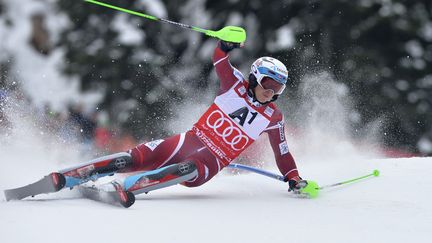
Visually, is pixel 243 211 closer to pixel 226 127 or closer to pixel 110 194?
pixel 110 194

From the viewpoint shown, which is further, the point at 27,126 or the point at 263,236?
the point at 27,126

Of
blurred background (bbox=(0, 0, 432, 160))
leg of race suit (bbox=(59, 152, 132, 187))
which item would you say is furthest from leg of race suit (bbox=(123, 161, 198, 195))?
blurred background (bbox=(0, 0, 432, 160))

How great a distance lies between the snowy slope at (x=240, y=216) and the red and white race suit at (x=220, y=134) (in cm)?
26

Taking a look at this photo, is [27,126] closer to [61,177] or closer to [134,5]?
[134,5]

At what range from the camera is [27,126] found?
8438 mm

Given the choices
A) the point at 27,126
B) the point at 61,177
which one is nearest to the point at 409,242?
the point at 61,177

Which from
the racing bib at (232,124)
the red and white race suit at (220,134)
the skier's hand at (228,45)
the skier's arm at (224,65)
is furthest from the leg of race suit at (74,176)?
the skier's hand at (228,45)

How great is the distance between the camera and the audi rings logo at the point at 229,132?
5.26 m

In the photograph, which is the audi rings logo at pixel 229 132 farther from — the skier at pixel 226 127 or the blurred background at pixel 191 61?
the blurred background at pixel 191 61

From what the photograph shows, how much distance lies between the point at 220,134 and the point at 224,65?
19.3 inches

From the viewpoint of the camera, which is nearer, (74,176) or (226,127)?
(74,176)

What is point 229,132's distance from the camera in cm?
526

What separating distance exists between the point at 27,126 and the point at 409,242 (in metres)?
5.78

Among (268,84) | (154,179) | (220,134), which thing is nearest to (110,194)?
(154,179)
